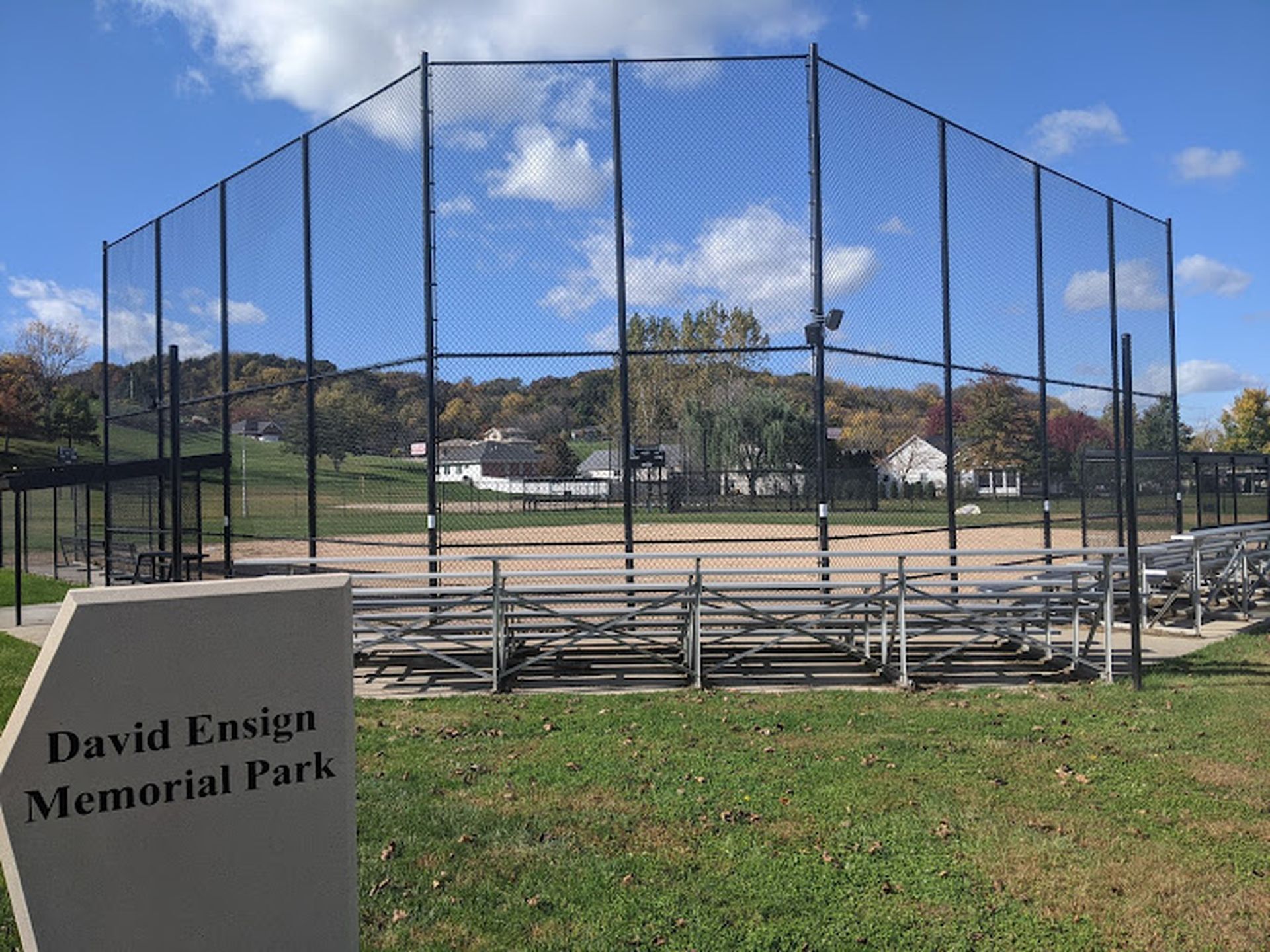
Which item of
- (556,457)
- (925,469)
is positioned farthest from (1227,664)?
(556,457)

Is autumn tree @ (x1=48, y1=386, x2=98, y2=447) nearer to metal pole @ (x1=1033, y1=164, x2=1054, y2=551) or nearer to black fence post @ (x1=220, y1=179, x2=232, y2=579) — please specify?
black fence post @ (x1=220, y1=179, x2=232, y2=579)

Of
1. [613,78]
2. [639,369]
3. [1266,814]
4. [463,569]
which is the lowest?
[1266,814]

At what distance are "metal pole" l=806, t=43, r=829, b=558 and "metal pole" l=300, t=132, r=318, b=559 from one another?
228 inches

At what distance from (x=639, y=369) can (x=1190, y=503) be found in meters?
20.9

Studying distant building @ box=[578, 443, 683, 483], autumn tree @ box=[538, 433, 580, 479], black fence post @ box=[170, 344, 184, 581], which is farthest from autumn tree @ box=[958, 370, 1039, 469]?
black fence post @ box=[170, 344, 184, 581]

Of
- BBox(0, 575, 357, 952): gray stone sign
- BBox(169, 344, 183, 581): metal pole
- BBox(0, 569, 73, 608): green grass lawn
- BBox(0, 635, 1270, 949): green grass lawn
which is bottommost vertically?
BBox(0, 635, 1270, 949): green grass lawn

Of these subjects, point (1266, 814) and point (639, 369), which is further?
point (639, 369)

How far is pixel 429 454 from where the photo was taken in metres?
9.53

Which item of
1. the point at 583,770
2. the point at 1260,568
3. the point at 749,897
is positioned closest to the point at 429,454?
the point at 583,770

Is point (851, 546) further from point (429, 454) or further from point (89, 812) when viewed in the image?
point (89, 812)

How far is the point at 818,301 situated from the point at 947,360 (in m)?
2.78

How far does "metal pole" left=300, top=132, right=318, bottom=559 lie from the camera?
A: 36.0 ft

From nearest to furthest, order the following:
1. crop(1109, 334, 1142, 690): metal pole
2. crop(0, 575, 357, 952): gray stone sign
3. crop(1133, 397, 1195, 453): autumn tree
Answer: crop(0, 575, 357, 952): gray stone sign < crop(1109, 334, 1142, 690): metal pole < crop(1133, 397, 1195, 453): autumn tree

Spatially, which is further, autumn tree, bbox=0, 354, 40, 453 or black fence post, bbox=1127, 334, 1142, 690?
autumn tree, bbox=0, 354, 40, 453
